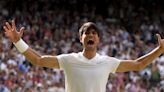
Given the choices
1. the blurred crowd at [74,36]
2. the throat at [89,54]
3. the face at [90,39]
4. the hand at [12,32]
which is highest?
the hand at [12,32]

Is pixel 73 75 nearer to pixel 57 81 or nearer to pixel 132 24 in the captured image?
pixel 57 81

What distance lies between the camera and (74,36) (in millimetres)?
17078

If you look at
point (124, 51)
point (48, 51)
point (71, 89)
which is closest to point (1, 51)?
point (48, 51)

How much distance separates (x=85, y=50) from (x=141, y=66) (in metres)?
0.49

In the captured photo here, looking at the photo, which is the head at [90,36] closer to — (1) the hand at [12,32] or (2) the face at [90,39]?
(2) the face at [90,39]

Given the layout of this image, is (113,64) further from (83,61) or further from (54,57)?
(54,57)

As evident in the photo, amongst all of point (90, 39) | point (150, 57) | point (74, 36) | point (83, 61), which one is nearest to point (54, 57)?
point (83, 61)

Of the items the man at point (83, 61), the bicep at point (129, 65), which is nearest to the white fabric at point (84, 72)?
the man at point (83, 61)

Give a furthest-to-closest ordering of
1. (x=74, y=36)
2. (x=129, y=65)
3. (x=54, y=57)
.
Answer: (x=74, y=36), (x=129, y=65), (x=54, y=57)

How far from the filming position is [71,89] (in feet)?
16.5

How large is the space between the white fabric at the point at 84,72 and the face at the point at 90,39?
127mm

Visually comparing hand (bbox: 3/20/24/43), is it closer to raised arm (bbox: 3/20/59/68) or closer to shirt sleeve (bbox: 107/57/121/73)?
raised arm (bbox: 3/20/59/68)

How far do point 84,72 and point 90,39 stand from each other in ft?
0.91

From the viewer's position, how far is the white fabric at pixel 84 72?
4.98m
